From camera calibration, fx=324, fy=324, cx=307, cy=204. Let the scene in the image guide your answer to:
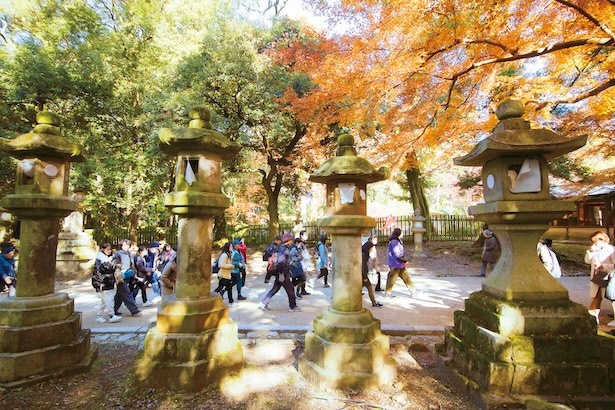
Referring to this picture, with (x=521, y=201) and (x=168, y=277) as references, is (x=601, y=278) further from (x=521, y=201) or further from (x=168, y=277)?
(x=168, y=277)

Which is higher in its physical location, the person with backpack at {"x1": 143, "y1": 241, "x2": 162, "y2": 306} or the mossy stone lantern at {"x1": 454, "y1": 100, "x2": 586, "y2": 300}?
the mossy stone lantern at {"x1": 454, "y1": 100, "x2": 586, "y2": 300}

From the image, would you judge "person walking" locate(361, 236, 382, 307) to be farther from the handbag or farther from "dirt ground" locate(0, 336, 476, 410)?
the handbag

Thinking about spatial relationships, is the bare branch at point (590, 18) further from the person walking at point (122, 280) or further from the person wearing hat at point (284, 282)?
the person walking at point (122, 280)

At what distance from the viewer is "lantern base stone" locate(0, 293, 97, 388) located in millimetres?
3482

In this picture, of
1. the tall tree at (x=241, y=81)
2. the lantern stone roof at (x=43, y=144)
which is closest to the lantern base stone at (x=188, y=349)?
the lantern stone roof at (x=43, y=144)

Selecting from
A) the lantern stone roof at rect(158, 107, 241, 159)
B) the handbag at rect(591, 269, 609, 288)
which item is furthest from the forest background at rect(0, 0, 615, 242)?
the lantern stone roof at rect(158, 107, 241, 159)

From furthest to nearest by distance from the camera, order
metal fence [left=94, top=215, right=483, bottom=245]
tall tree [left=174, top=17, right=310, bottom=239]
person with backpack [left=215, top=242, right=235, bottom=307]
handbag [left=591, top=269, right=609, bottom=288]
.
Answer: metal fence [left=94, top=215, right=483, bottom=245] < tall tree [left=174, top=17, right=310, bottom=239] < person with backpack [left=215, top=242, right=235, bottom=307] < handbag [left=591, top=269, right=609, bottom=288]

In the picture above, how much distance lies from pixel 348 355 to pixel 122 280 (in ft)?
16.1

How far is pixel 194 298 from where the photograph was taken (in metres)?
3.79

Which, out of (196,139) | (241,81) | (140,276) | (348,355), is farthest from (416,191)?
(196,139)

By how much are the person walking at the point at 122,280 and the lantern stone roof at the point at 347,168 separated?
4573 mm

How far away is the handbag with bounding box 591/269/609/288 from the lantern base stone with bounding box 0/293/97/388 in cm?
796

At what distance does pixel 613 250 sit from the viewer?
18.4 feet

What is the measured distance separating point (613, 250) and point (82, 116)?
17.0 metres
